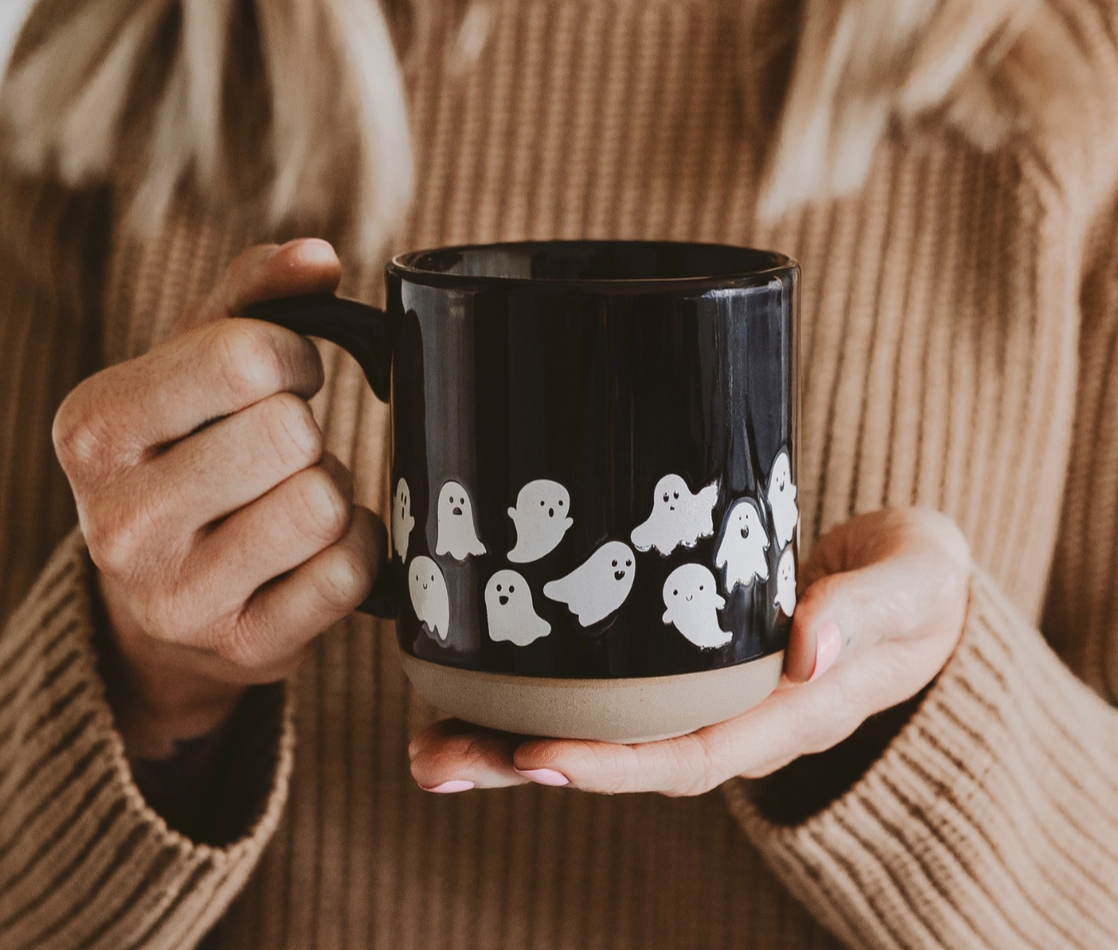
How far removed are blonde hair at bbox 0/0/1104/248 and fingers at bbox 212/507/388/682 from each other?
0.40m

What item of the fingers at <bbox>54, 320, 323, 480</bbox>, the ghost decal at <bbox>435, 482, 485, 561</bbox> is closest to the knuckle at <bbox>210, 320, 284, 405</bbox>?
the fingers at <bbox>54, 320, 323, 480</bbox>

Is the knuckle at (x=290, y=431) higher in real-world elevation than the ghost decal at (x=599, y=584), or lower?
higher

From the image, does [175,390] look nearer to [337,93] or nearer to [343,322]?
[343,322]

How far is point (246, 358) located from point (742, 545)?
9.6 inches

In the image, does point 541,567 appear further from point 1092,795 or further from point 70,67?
point 70,67

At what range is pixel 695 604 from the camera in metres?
0.45

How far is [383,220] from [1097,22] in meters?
0.56

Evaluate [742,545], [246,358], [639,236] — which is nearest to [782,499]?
[742,545]

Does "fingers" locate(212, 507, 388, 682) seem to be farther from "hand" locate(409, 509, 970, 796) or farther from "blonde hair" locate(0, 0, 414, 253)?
"blonde hair" locate(0, 0, 414, 253)

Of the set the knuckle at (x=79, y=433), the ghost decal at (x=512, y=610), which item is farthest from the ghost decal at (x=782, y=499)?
the knuckle at (x=79, y=433)

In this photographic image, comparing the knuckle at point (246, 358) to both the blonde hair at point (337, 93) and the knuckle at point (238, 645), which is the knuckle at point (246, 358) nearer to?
the knuckle at point (238, 645)

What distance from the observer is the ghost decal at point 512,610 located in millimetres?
445

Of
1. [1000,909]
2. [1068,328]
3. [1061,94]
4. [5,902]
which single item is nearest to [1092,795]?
[1000,909]

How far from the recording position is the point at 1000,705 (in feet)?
2.20
